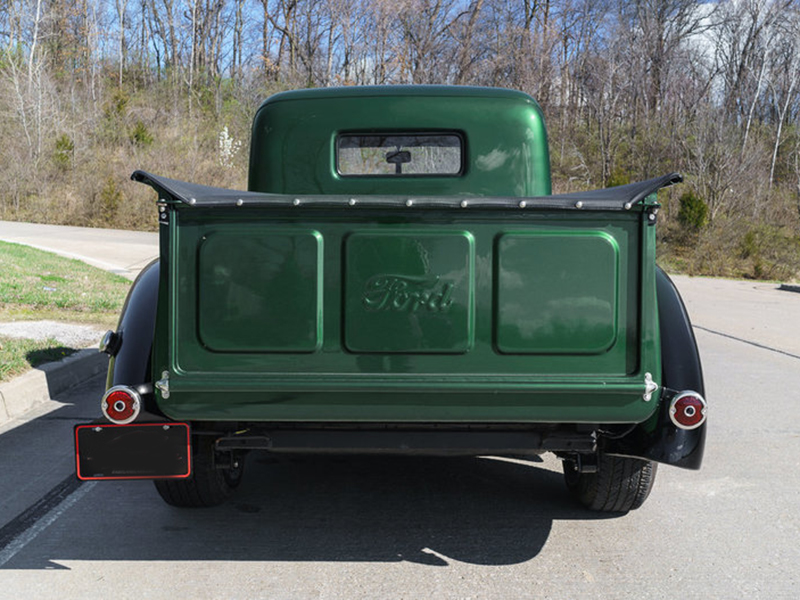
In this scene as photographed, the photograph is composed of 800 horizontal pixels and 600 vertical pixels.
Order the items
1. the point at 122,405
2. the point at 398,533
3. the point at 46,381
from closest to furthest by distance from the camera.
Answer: the point at 122,405, the point at 398,533, the point at 46,381

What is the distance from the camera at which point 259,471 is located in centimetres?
489

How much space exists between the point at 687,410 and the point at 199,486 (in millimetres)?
2314

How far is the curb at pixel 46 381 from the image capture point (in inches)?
238

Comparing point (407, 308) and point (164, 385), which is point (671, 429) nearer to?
point (407, 308)

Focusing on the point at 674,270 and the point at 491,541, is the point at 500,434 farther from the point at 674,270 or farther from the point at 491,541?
the point at 674,270

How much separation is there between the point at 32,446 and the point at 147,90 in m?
42.5

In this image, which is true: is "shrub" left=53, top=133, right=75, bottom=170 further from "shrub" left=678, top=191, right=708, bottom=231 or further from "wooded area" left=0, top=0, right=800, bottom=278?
"shrub" left=678, top=191, right=708, bottom=231

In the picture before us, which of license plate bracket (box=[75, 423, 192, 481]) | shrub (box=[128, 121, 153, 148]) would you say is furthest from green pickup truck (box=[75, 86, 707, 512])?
shrub (box=[128, 121, 153, 148])

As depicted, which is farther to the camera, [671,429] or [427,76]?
[427,76]

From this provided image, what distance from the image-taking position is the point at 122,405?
3211 mm

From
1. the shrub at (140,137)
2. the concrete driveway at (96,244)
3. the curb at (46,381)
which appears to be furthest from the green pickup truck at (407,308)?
the shrub at (140,137)

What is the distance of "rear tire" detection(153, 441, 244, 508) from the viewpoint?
382cm

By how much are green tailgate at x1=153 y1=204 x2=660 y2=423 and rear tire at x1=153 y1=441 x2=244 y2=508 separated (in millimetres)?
840

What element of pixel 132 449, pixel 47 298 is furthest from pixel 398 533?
pixel 47 298
